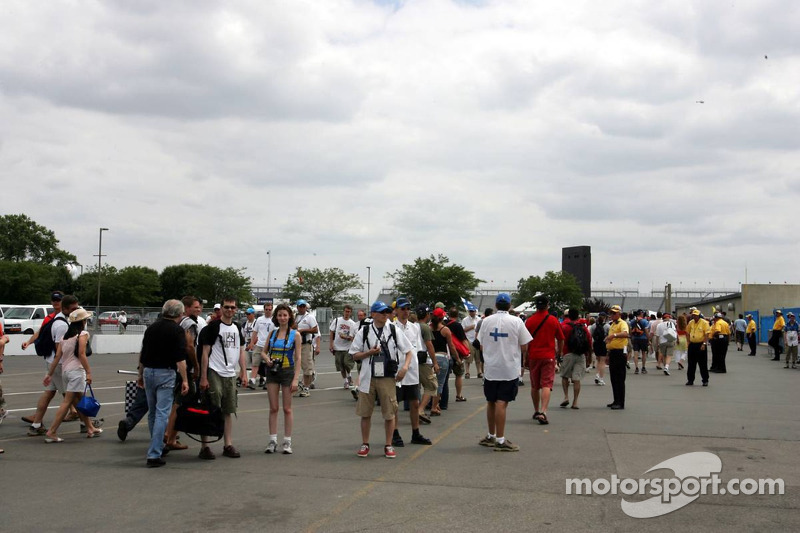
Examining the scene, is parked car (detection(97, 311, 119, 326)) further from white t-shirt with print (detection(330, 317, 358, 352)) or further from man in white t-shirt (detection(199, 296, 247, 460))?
man in white t-shirt (detection(199, 296, 247, 460))

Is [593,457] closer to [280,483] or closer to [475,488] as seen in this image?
[475,488]

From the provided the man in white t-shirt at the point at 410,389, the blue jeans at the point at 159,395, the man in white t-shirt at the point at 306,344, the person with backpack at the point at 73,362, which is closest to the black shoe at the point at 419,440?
the man in white t-shirt at the point at 410,389

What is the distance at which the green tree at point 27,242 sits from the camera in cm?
10288

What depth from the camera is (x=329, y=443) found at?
9219mm

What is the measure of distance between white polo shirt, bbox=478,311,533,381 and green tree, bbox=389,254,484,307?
6081cm

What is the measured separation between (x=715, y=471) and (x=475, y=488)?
8.55 ft

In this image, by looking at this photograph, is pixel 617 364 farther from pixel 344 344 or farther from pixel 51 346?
pixel 51 346

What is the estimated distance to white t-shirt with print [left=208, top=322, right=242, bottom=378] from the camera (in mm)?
8367

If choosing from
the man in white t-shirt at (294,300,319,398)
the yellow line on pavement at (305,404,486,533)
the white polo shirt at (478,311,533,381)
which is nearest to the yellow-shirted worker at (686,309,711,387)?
the man in white t-shirt at (294,300,319,398)

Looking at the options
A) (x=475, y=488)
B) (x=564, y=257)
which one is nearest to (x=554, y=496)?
(x=475, y=488)

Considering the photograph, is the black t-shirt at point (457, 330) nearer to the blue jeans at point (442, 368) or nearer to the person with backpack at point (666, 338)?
the blue jeans at point (442, 368)

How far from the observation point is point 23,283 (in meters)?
83.0

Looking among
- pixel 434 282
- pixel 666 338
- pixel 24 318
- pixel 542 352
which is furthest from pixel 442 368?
pixel 434 282

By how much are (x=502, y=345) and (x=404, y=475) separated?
2.35 metres
